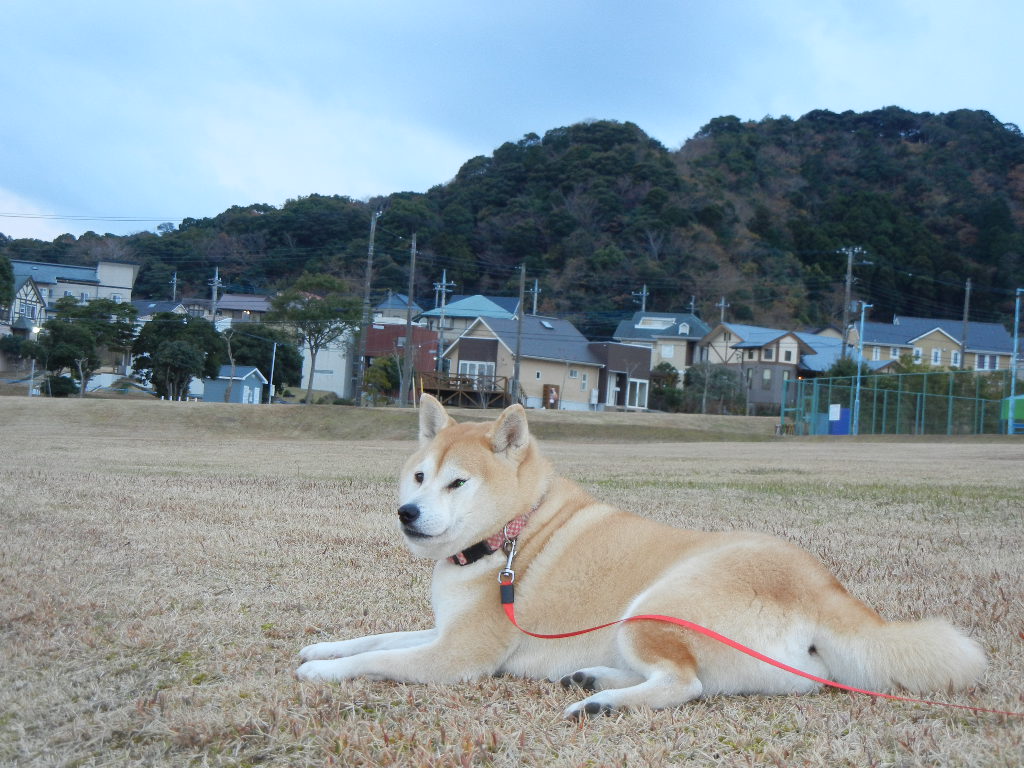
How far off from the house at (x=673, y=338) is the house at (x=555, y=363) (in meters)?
15.0

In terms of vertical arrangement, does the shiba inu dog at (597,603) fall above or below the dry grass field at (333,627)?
above

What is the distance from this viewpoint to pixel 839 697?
312 centimetres

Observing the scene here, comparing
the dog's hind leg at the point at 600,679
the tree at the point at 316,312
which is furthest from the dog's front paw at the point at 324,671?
the tree at the point at 316,312

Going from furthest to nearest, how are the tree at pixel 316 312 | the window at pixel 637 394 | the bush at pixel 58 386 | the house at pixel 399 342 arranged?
the window at pixel 637 394, the house at pixel 399 342, the tree at pixel 316 312, the bush at pixel 58 386

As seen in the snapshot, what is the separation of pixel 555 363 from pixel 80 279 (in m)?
49.0

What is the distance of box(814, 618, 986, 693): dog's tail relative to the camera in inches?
117

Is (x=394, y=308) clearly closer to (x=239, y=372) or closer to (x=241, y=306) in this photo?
(x=241, y=306)

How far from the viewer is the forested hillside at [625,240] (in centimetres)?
9012

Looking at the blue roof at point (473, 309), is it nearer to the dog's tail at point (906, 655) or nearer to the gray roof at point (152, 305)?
the gray roof at point (152, 305)

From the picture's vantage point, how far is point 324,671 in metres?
3.40

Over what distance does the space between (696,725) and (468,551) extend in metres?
1.20

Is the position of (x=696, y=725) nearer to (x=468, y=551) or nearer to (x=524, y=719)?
(x=524, y=719)

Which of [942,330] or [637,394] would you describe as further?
[942,330]

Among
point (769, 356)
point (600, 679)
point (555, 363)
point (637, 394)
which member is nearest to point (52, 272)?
point (555, 363)
